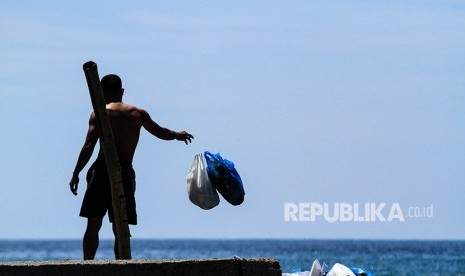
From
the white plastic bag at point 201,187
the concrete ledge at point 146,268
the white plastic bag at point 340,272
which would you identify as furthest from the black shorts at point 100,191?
the concrete ledge at point 146,268

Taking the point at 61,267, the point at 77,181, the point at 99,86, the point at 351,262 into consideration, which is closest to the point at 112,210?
the point at 77,181

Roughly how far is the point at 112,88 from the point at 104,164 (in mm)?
609

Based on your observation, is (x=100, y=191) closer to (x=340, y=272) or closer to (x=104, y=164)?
(x=104, y=164)

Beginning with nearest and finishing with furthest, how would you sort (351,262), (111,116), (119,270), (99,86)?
1. (119,270)
2. (99,86)
3. (111,116)
4. (351,262)

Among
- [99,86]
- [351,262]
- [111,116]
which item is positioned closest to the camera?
[99,86]

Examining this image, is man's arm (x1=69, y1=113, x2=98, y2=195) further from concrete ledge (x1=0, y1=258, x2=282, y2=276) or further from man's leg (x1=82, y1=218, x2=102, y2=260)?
concrete ledge (x1=0, y1=258, x2=282, y2=276)

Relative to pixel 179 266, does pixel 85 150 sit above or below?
above

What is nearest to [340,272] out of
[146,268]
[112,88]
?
[112,88]

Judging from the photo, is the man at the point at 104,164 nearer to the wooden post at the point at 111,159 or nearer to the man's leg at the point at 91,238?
the man's leg at the point at 91,238

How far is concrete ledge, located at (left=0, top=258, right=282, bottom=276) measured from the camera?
28.0 ft

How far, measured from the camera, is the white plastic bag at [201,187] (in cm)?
1106

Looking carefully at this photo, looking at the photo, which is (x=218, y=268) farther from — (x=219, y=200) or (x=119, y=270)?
(x=219, y=200)

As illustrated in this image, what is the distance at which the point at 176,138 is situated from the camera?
11.2 m

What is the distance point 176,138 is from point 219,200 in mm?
551
